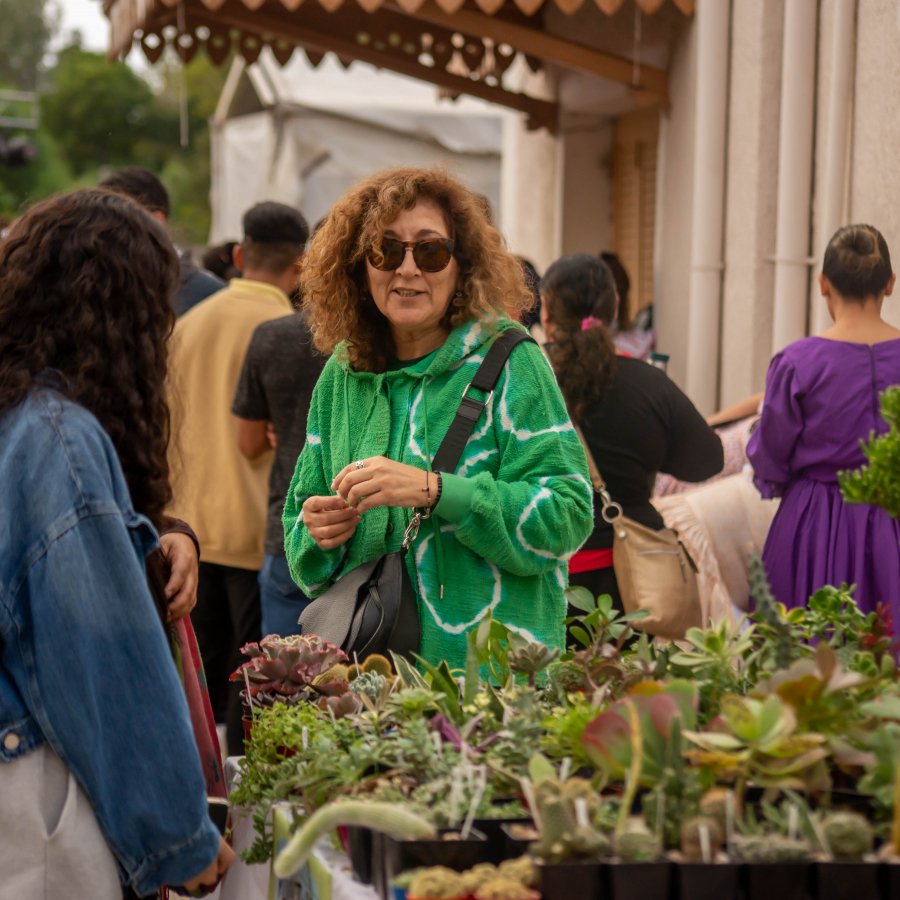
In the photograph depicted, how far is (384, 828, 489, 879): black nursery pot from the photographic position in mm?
1258

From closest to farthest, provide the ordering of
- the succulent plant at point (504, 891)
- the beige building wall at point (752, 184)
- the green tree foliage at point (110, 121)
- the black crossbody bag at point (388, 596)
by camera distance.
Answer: the succulent plant at point (504, 891), the black crossbody bag at point (388, 596), the beige building wall at point (752, 184), the green tree foliage at point (110, 121)

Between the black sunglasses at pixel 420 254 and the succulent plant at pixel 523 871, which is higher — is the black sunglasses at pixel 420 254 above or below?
above

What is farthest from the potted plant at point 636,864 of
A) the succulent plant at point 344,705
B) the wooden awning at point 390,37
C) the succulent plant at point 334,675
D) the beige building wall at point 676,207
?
the wooden awning at point 390,37

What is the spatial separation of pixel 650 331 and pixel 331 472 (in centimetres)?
371

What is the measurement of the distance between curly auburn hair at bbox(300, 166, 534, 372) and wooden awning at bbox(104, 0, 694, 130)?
2796 mm

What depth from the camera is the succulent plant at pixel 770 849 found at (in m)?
1.17

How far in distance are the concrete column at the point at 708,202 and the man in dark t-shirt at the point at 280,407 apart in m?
2.09

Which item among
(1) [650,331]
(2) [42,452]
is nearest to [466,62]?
(1) [650,331]

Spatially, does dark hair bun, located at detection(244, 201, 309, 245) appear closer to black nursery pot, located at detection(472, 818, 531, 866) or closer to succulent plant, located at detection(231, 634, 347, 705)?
succulent plant, located at detection(231, 634, 347, 705)

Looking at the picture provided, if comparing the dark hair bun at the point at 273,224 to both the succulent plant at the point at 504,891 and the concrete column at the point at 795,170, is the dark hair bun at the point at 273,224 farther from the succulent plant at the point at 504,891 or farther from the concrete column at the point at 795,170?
the succulent plant at the point at 504,891

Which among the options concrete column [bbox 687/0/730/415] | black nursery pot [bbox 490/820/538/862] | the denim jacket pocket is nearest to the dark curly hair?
concrete column [bbox 687/0/730/415]

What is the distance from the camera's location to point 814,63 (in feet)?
14.3

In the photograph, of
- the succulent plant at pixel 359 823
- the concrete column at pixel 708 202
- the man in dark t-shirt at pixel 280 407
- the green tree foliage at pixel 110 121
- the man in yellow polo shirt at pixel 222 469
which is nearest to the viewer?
the succulent plant at pixel 359 823

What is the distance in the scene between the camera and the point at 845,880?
1.17 metres
